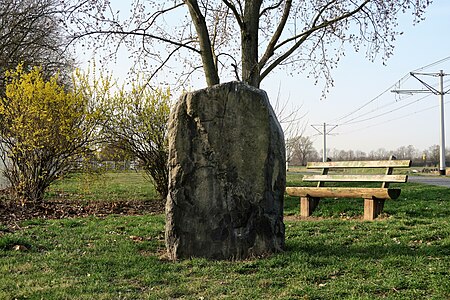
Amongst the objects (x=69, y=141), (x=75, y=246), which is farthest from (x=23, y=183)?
(x=75, y=246)

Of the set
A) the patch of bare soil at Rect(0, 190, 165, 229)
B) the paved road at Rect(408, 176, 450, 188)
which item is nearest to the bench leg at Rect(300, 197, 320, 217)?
the patch of bare soil at Rect(0, 190, 165, 229)

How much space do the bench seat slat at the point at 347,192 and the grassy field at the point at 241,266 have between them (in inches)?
21.6

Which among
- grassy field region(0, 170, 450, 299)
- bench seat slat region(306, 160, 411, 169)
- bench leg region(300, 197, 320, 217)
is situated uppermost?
bench seat slat region(306, 160, 411, 169)

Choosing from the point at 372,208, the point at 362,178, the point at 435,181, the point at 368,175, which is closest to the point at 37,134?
the point at 362,178

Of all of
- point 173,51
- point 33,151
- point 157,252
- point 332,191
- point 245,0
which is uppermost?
point 245,0

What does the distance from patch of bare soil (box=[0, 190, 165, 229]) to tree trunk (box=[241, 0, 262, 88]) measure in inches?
151

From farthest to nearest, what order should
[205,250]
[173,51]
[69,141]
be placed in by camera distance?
[173,51] → [69,141] → [205,250]

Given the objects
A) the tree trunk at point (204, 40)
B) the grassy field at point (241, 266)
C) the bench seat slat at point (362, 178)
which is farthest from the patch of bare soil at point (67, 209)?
the bench seat slat at point (362, 178)

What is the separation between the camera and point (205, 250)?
5.55 meters

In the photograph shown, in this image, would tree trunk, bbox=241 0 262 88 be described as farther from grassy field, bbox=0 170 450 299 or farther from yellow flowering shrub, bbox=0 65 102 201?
grassy field, bbox=0 170 450 299

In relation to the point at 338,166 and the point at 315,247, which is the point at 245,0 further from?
the point at 315,247

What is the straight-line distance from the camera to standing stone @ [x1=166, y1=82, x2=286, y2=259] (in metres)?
5.54

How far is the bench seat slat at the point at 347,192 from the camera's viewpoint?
26.4ft

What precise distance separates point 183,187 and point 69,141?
270 inches
